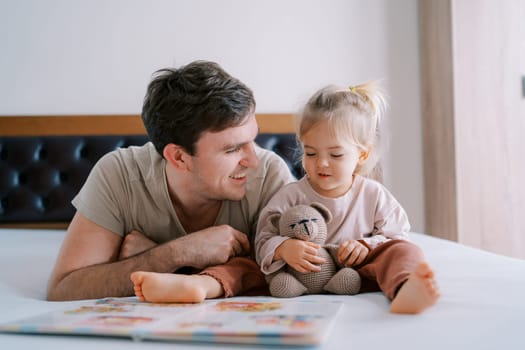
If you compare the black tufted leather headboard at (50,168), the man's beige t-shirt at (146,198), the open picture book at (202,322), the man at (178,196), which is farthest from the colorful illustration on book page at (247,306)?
the black tufted leather headboard at (50,168)

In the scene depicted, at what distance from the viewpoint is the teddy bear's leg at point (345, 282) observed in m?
Answer: 1.33

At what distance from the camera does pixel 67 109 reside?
2.99m

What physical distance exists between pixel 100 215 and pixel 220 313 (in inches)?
26.4

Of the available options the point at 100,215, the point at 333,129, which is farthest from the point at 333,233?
the point at 100,215

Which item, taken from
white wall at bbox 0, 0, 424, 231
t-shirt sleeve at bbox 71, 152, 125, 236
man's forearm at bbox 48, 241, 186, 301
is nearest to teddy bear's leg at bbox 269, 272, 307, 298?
man's forearm at bbox 48, 241, 186, 301

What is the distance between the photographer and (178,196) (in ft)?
5.59

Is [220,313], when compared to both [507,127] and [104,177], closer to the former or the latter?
[104,177]

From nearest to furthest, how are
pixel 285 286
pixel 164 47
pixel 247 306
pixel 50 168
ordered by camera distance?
pixel 247 306 → pixel 285 286 → pixel 50 168 → pixel 164 47

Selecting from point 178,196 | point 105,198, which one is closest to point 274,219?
point 178,196

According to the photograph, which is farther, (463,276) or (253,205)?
(253,205)

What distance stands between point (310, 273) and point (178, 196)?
21.1 inches

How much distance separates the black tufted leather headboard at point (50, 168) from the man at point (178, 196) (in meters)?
1.17

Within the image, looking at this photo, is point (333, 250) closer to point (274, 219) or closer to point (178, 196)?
A: point (274, 219)

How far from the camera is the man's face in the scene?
1.60m
